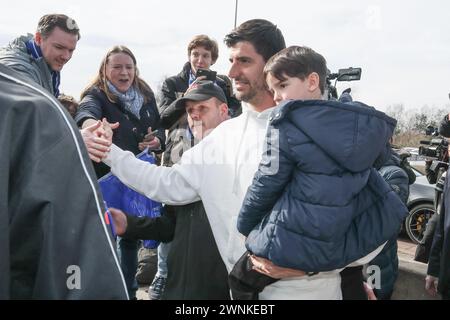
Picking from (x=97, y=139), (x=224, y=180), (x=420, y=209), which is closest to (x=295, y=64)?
(x=224, y=180)

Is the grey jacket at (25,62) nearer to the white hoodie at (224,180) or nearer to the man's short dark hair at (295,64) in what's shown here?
the white hoodie at (224,180)

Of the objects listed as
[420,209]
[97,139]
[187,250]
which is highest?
[97,139]

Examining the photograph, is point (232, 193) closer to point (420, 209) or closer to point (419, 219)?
point (420, 209)

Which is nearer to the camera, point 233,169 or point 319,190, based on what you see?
point 319,190

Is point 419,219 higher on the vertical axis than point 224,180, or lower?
lower

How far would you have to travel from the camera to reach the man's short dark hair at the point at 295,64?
76.6 inches

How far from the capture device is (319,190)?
1.58 m

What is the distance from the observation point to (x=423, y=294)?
348 cm

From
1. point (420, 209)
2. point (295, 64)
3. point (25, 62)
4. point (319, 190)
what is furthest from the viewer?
point (420, 209)

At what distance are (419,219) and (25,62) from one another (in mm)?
6661

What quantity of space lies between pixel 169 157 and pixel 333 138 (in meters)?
1.93
